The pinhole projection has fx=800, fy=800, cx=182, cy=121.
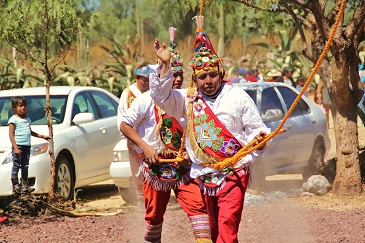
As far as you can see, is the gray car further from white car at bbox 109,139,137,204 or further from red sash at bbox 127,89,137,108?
red sash at bbox 127,89,137,108

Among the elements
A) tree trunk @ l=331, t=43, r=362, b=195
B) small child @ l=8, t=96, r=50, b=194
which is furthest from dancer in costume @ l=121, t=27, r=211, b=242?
tree trunk @ l=331, t=43, r=362, b=195

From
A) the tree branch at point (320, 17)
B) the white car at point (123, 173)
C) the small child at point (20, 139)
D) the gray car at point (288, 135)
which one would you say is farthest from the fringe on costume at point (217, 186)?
the gray car at point (288, 135)

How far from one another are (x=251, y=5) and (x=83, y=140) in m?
3.00

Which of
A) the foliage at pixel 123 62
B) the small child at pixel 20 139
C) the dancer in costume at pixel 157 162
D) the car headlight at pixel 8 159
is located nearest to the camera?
the dancer in costume at pixel 157 162

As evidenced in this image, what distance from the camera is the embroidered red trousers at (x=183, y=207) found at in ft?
20.0

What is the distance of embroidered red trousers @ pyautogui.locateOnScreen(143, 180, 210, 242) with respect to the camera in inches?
240

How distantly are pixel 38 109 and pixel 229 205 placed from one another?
6.25 m

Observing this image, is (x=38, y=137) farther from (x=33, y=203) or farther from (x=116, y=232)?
(x=116, y=232)

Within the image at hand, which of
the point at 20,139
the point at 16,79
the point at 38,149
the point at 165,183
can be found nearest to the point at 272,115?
the point at 38,149

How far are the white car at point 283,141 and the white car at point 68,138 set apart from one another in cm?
64

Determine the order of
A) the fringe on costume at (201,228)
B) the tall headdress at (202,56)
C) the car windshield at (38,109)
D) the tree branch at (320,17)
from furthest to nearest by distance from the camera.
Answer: the car windshield at (38,109), the tree branch at (320,17), the fringe on costume at (201,228), the tall headdress at (202,56)

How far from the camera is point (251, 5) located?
10.1 metres

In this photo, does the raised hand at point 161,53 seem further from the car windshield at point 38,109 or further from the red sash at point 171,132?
the car windshield at point 38,109

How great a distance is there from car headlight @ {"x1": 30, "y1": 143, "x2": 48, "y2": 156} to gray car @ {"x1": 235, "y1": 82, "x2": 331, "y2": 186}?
108 inches
